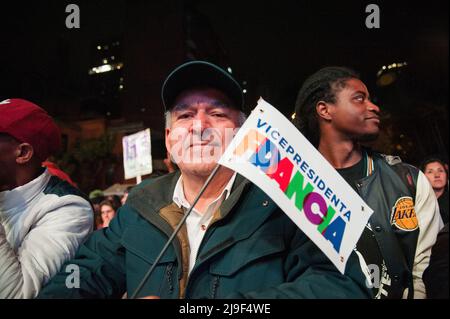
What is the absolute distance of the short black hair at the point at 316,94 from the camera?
1951mm

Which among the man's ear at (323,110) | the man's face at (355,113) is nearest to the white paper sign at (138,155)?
the man's ear at (323,110)

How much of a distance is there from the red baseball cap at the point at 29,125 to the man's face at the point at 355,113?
1.47 metres

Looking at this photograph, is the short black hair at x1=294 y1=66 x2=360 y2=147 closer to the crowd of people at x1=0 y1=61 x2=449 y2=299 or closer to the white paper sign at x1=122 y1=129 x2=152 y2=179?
the crowd of people at x1=0 y1=61 x2=449 y2=299

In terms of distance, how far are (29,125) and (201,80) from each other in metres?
0.88

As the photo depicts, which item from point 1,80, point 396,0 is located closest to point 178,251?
point 396,0

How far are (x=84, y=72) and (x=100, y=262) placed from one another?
2145 millimetres

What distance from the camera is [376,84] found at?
2.21 m

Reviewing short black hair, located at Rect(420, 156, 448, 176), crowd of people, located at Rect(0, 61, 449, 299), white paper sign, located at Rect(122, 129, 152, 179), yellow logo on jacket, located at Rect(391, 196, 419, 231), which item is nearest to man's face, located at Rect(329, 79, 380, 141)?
crowd of people, located at Rect(0, 61, 449, 299)

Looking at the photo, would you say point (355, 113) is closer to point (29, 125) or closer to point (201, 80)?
point (201, 80)

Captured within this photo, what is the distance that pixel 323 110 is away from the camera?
197cm

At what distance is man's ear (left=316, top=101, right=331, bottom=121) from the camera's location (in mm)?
1948

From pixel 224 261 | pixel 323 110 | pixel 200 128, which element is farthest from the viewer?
pixel 323 110

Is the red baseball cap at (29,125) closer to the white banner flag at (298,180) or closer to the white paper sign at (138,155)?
the white banner flag at (298,180)

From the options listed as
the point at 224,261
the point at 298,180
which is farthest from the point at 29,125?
the point at 298,180
